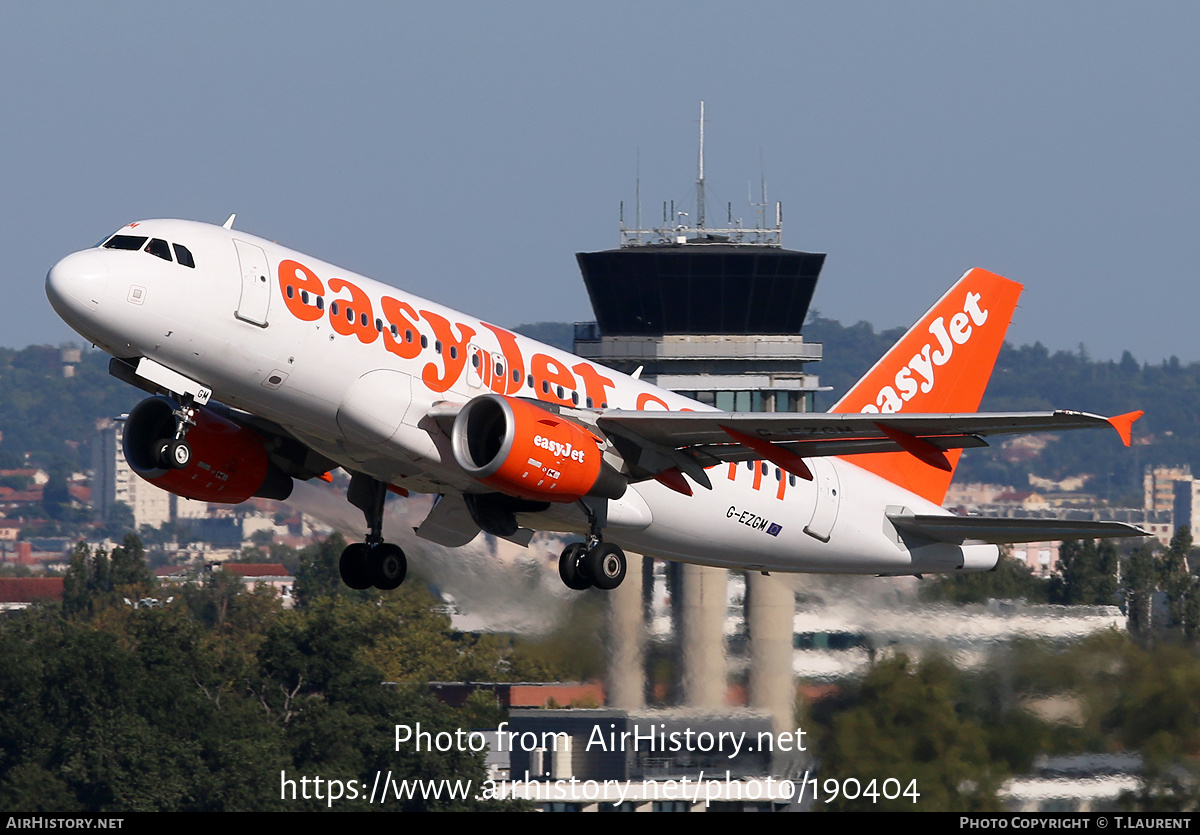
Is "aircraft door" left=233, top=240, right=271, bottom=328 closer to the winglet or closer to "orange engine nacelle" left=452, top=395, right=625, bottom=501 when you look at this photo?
"orange engine nacelle" left=452, top=395, right=625, bottom=501

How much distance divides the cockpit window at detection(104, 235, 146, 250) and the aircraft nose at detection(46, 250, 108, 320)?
31.2 inches

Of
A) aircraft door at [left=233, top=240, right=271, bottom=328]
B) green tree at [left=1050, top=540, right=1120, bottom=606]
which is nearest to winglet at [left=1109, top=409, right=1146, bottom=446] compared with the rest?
aircraft door at [left=233, top=240, right=271, bottom=328]

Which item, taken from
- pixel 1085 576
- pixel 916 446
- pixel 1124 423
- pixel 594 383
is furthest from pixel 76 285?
A: pixel 1085 576

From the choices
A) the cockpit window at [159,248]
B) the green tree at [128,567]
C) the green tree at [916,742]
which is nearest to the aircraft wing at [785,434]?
the cockpit window at [159,248]

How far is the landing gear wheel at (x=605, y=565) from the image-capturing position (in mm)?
38156

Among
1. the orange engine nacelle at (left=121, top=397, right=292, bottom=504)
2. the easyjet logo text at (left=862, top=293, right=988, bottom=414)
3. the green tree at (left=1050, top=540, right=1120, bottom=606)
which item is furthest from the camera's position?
the green tree at (left=1050, top=540, right=1120, bottom=606)

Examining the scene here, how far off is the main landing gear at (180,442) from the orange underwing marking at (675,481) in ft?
28.7

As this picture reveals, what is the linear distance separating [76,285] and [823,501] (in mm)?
16634

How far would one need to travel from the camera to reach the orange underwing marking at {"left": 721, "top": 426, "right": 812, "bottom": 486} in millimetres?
37562

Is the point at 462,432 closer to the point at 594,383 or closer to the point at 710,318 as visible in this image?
the point at 594,383

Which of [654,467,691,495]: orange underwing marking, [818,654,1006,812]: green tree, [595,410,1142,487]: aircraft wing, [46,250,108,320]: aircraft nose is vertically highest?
[46,250,108,320]: aircraft nose

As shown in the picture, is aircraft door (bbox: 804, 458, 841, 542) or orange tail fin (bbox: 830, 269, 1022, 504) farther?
orange tail fin (bbox: 830, 269, 1022, 504)

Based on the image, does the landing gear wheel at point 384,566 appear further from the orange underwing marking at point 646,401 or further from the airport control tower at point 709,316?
the airport control tower at point 709,316
